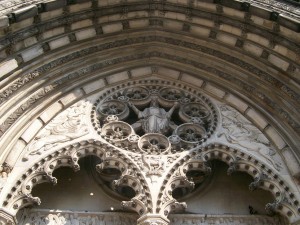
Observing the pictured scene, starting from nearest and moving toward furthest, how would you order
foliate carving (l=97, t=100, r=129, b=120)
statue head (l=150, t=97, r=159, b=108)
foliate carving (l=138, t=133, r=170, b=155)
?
1. foliate carving (l=138, t=133, r=170, b=155)
2. foliate carving (l=97, t=100, r=129, b=120)
3. statue head (l=150, t=97, r=159, b=108)

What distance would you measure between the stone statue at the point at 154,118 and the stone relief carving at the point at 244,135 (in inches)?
50.1

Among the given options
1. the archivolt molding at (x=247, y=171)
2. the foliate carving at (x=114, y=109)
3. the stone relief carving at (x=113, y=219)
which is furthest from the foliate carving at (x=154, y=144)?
the stone relief carving at (x=113, y=219)

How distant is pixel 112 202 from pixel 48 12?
14.7 feet

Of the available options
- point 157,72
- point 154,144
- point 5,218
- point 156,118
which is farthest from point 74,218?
point 157,72

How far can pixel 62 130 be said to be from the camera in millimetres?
9469

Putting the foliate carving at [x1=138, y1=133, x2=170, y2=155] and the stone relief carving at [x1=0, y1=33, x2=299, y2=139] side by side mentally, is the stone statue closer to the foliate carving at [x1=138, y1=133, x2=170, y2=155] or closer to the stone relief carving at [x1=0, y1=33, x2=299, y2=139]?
the foliate carving at [x1=138, y1=133, x2=170, y2=155]

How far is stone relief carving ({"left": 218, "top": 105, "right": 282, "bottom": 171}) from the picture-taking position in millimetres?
9266

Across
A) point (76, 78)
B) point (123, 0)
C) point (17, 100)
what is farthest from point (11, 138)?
point (123, 0)

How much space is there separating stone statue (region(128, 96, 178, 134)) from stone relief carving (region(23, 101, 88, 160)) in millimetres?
1250

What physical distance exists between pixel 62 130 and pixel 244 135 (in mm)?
4025

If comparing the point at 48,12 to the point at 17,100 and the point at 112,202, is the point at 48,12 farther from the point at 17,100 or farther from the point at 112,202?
the point at 112,202

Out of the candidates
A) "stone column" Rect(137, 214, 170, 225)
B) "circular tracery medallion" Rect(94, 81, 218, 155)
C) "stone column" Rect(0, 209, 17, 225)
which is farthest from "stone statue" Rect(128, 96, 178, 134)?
"stone column" Rect(0, 209, 17, 225)

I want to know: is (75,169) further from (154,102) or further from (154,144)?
(154,102)

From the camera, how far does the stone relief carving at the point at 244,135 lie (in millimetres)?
9266
